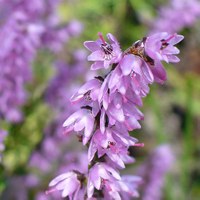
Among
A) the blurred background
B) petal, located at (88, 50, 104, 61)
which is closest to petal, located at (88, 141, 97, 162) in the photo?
petal, located at (88, 50, 104, 61)

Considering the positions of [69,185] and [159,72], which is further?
[69,185]

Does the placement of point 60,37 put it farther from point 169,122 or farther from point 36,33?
point 169,122

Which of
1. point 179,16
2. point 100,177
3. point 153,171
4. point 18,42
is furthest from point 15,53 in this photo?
point 179,16

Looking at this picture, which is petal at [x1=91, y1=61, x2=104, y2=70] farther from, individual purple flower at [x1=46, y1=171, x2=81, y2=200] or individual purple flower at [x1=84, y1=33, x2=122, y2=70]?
individual purple flower at [x1=46, y1=171, x2=81, y2=200]

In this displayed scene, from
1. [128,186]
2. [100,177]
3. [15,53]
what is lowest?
[128,186]

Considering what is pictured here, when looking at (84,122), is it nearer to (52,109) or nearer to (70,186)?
(70,186)

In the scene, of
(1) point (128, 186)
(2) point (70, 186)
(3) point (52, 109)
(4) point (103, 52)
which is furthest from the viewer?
(3) point (52, 109)
